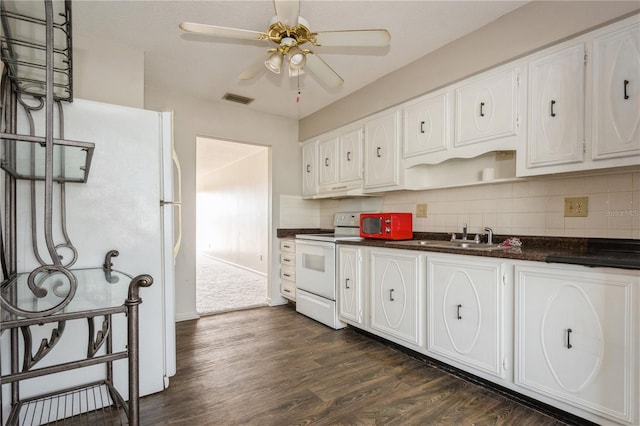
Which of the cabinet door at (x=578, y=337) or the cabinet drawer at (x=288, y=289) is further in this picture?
the cabinet drawer at (x=288, y=289)

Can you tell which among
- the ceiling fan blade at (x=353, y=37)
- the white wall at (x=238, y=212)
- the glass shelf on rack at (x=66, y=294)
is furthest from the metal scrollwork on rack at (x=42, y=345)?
the white wall at (x=238, y=212)

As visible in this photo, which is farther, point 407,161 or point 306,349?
point 407,161

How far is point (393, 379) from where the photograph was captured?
2.29 m

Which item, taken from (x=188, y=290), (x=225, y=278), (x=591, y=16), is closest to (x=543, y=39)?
(x=591, y=16)

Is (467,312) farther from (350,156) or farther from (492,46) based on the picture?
(350,156)

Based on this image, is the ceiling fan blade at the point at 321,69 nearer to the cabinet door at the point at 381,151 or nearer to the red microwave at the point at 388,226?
the cabinet door at the point at 381,151

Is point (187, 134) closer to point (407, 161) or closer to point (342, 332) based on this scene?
point (407, 161)

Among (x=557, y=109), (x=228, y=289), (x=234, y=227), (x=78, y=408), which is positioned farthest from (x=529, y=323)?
(x=234, y=227)

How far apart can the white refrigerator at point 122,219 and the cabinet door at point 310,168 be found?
2.38 m

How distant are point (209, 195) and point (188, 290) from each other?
6808mm

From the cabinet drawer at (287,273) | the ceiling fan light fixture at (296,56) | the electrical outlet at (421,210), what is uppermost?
the ceiling fan light fixture at (296,56)

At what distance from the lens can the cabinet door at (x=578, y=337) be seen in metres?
1.58

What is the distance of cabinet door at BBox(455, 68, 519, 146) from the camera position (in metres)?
2.32

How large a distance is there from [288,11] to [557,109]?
1.76 m
